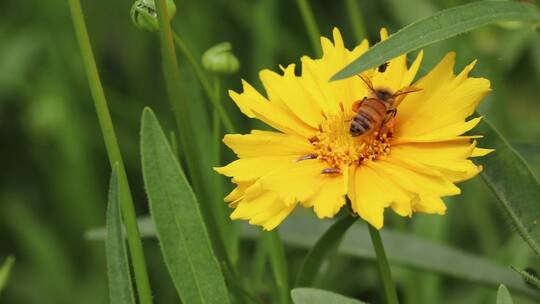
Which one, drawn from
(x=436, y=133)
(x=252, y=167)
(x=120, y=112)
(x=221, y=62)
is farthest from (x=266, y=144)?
(x=120, y=112)

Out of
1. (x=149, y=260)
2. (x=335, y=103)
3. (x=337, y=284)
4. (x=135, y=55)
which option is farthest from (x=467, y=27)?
(x=135, y=55)

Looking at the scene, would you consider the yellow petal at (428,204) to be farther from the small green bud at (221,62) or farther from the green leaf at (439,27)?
the small green bud at (221,62)

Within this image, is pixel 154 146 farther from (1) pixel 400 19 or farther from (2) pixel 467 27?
(1) pixel 400 19

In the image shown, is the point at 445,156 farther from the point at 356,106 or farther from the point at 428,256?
the point at 428,256

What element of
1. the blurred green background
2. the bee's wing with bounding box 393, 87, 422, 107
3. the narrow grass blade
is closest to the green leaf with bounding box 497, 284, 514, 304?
the bee's wing with bounding box 393, 87, 422, 107

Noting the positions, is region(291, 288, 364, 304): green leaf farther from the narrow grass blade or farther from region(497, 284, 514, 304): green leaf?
the narrow grass blade

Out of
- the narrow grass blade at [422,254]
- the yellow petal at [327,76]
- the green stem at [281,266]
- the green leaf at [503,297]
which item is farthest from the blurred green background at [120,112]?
the green leaf at [503,297]

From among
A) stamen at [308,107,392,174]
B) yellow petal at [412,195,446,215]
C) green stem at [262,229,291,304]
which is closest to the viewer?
yellow petal at [412,195,446,215]

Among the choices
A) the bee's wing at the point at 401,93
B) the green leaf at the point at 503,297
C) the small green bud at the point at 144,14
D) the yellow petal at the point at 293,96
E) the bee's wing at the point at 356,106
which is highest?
the small green bud at the point at 144,14
